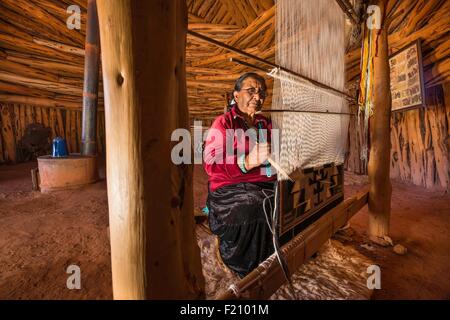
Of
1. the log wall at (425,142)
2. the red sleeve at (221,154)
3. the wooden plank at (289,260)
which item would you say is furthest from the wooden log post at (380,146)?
the red sleeve at (221,154)

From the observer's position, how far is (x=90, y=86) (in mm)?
4340

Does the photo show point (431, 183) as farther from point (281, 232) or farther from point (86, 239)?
point (86, 239)

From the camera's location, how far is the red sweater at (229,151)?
1.62 meters

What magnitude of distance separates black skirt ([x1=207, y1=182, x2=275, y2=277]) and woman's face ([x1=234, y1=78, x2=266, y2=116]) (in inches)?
25.7

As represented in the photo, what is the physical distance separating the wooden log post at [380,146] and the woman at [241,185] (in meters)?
1.50

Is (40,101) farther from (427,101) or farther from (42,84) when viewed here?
(427,101)

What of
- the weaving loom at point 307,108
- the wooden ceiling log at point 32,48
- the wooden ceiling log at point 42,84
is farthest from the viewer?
the wooden ceiling log at point 42,84

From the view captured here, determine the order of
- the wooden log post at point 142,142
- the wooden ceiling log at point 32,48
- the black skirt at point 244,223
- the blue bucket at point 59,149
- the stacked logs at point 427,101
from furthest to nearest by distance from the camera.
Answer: the wooden ceiling log at point 32,48
the blue bucket at point 59,149
the stacked logs at point 427,101
the black skirt at point 244,223
the wooden log post at point 142,142

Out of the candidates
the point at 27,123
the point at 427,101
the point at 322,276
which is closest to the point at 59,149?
the point at 27,123

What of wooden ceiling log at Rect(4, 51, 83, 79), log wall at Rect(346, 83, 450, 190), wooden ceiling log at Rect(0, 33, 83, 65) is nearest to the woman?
log wall at Rect(346, 83, 450, 190)

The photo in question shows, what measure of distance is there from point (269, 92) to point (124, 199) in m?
6.18

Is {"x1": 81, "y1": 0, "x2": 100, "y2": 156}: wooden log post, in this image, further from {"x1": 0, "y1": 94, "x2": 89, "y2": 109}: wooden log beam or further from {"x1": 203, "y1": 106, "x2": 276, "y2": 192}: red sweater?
{"x1": 203, "y1": 106, "x2": 276, "y2": 192}: red sweater

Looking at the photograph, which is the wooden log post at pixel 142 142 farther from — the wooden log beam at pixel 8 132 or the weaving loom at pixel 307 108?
the wooden log beam at pixel 8 132
